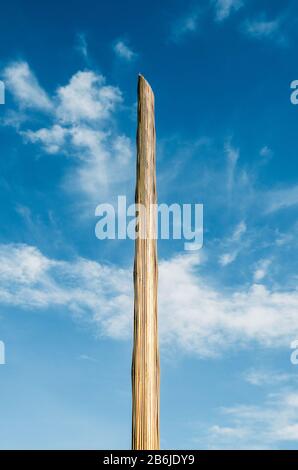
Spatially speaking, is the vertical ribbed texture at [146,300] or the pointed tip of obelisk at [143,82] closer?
the vertical ribbed texture at [146,300]

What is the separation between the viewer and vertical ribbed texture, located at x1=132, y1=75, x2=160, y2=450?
3297 millimetres

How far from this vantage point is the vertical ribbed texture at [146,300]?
10.8 feet

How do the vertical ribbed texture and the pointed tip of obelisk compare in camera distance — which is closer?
the vertical ribbed texture

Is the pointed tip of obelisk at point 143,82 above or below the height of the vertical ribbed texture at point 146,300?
above

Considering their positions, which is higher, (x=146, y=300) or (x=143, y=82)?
(x=143, y=82)

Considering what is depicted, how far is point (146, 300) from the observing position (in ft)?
11.6

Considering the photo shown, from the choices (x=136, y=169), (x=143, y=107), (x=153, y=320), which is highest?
(x=143, y=107)

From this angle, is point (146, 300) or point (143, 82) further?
point (143, 82)

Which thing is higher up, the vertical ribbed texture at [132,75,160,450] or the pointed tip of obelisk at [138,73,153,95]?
the pointed tip of obelisk at [138,73,153,95]
